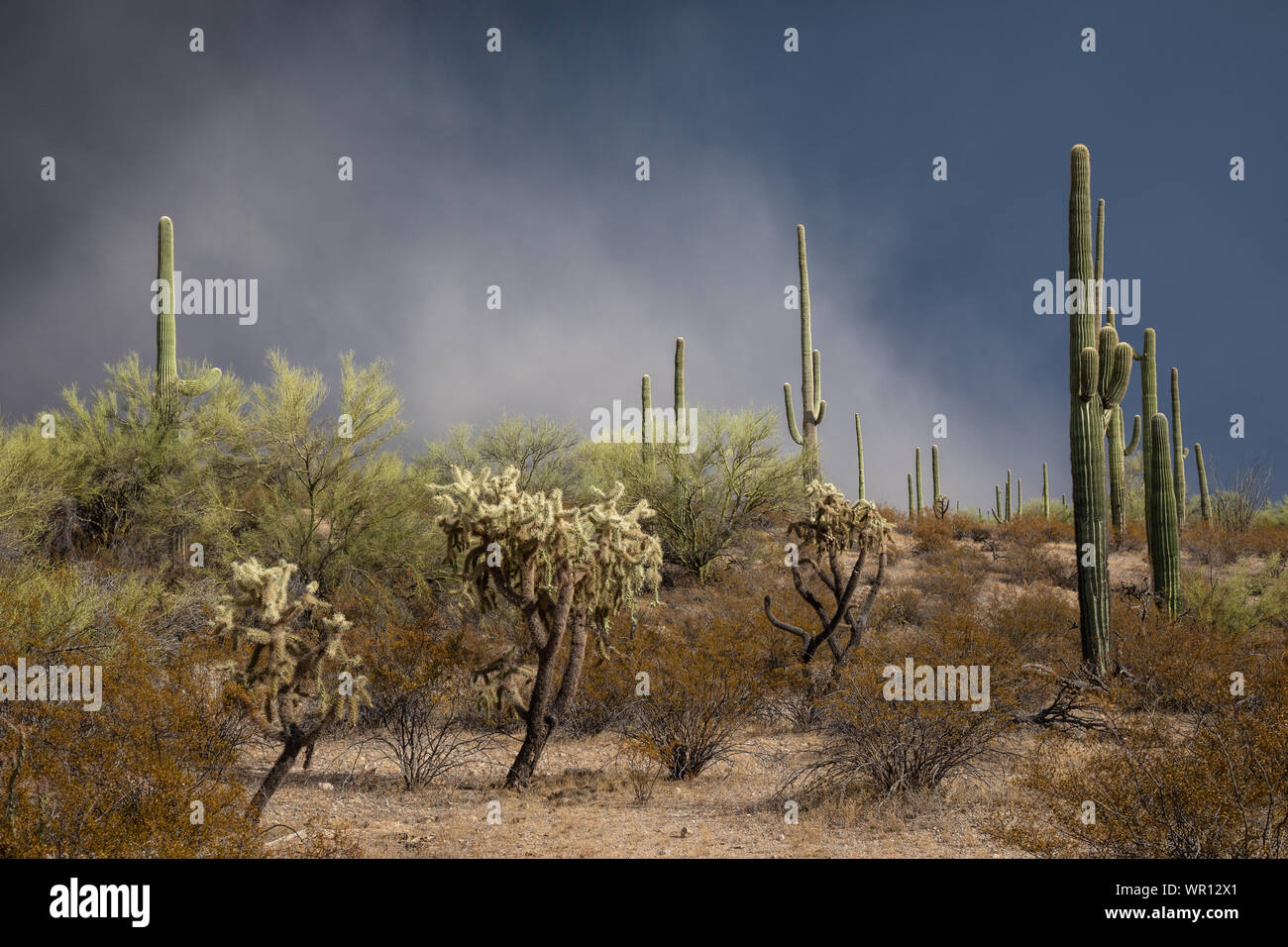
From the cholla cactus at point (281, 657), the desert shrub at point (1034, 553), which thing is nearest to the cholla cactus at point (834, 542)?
the cholla cactus at point (281, 657)

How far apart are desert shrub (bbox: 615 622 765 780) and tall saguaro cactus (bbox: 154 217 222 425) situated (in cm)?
1347

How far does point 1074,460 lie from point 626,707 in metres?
6.91

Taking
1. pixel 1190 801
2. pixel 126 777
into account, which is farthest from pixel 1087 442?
pixel 126 777

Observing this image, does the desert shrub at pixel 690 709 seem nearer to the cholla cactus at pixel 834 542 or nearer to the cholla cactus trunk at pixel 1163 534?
the cholla cactus at pixel 834 542

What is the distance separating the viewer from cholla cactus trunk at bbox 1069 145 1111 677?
34.5ft

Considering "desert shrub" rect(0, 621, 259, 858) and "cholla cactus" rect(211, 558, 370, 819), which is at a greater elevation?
"cholla cactus" rect(211, 558, 370, 819)

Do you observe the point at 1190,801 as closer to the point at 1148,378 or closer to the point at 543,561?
the point at 543,561

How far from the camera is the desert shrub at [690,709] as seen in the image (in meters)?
8.35

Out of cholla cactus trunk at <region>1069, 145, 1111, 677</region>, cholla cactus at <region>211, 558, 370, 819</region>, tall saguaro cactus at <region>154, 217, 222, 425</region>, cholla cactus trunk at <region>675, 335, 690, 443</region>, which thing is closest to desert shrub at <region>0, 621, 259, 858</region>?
cholla cactus at <region>211, 558, 370, 819</region>

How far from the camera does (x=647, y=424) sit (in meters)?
22.0

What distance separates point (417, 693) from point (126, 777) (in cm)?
372

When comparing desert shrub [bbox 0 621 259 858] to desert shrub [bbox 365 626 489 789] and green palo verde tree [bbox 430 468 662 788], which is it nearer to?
desert shrub [bbox 365 626 489 789]

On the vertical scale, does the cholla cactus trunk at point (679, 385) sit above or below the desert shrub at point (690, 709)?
above
